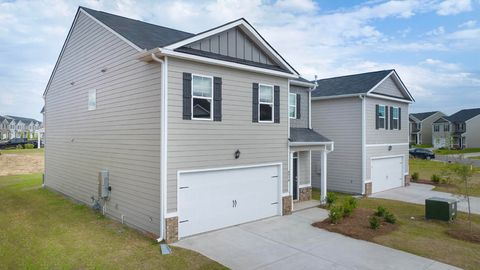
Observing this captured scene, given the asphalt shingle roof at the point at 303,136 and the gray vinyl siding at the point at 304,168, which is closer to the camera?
the asphalt shingle roof at the point at 303,136

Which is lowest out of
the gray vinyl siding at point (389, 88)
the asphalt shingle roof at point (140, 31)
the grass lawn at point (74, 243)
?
the grass lawn at point (74, 243)

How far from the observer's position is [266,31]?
60.1ft

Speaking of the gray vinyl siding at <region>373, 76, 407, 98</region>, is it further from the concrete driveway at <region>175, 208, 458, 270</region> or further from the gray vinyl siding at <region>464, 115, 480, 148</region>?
the gray vinyl siding at <region>464, 115, 480, 148</region>

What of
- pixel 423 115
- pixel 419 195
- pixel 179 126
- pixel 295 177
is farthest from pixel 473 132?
pixel 179 126

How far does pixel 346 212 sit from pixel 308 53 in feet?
40.2

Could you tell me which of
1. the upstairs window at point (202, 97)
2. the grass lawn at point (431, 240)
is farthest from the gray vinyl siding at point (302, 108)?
the upstairs window at point (202, 97)

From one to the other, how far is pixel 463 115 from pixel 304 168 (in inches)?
2415

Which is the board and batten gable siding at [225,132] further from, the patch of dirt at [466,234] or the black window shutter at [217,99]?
the patch of dirt at [466,234]

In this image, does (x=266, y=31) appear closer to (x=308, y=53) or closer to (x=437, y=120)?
(x=308, y=53)

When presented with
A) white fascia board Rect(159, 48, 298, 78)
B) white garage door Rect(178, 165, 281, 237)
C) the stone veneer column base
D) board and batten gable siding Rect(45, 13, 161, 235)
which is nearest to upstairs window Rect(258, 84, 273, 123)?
white fascia board Rect(159, 48, 298, 78)

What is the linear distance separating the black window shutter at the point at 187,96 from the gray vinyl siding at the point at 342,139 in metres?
10.1

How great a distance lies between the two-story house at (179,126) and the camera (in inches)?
345

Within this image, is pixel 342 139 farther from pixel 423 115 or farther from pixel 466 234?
pixel 423 115

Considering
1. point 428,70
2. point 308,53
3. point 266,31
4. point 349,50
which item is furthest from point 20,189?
point 428,70
